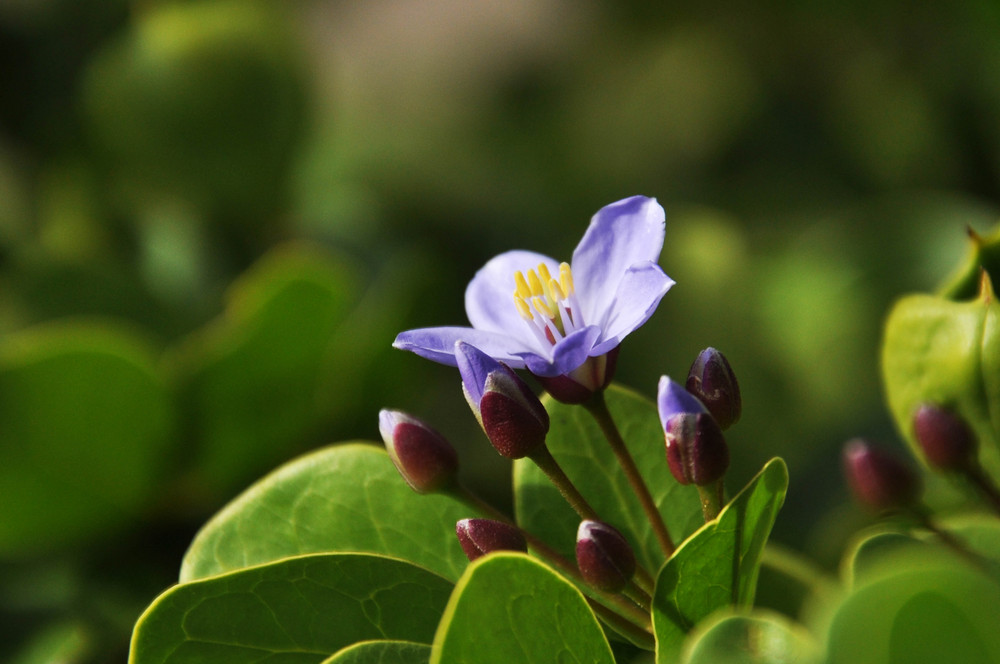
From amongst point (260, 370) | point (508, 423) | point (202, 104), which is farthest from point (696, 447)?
point (202, 104)

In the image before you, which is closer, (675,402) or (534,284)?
(675,402)

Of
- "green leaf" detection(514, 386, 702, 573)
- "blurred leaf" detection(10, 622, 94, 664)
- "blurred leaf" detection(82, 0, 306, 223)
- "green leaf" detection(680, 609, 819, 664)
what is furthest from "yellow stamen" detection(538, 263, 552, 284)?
"blurred leaf" detection(82, 0, 306, 223)

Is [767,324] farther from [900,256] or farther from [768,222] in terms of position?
[768,222]

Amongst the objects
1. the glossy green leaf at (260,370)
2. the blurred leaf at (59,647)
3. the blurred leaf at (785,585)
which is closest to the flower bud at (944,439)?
the blurred leaf at (785,585)

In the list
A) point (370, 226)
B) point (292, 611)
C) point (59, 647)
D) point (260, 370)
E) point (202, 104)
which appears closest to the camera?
point (292, 611)

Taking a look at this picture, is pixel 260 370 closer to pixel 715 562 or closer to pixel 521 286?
pixel 521 286
